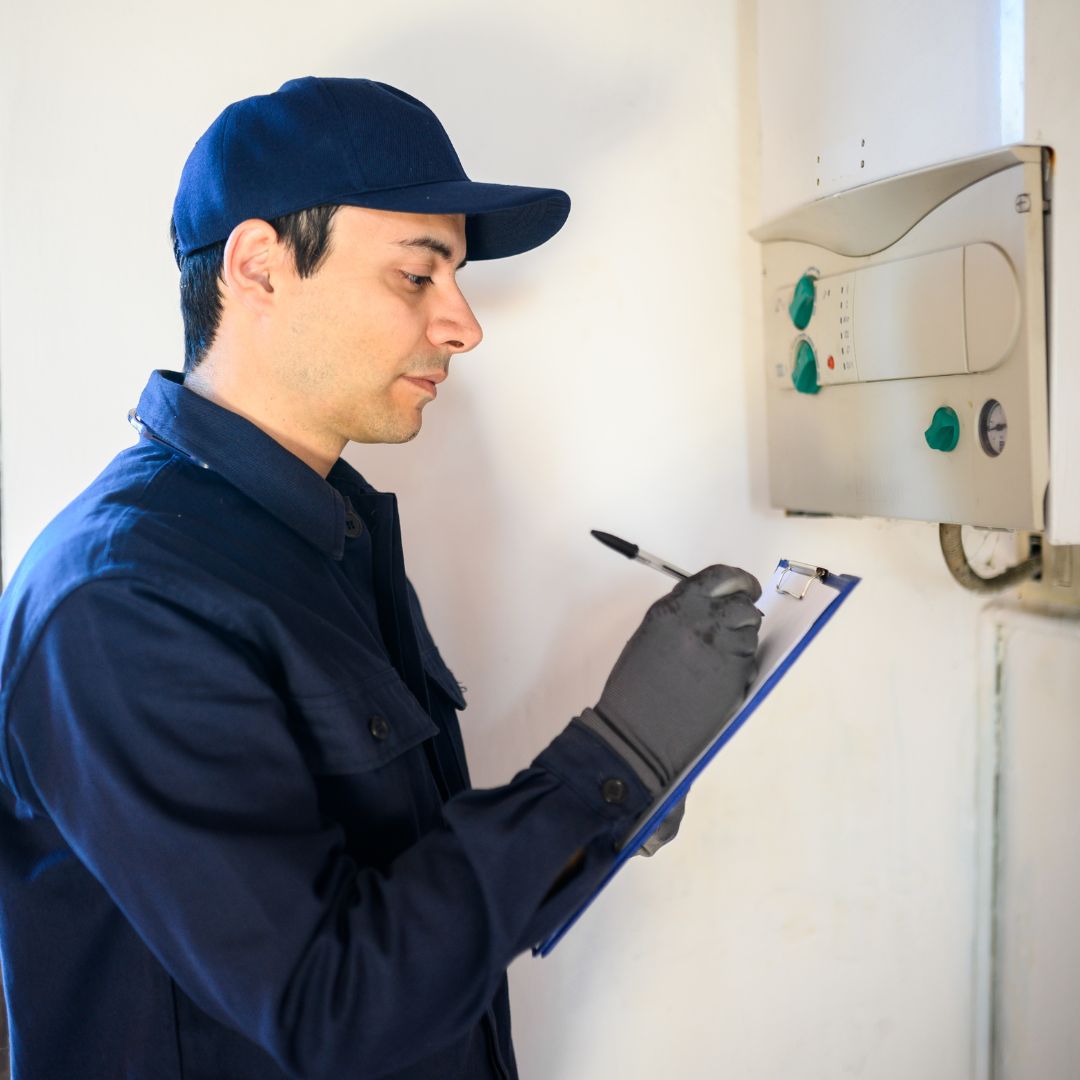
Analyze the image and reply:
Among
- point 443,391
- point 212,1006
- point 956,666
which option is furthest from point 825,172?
point 212,1006

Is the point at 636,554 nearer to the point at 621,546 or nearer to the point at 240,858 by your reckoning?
the point at 621,546

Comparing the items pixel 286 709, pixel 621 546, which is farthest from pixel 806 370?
pixel 286 709

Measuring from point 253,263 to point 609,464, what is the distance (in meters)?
0.59

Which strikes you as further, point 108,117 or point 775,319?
point 775,319

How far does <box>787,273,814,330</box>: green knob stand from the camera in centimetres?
123

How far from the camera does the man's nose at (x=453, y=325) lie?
3.02ft

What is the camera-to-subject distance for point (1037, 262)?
0.95 metres

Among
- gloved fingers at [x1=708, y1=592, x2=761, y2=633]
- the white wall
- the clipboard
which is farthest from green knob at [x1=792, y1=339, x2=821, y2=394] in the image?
gloved fingers at [x1=708, y1=592, x2=761, y2=633]

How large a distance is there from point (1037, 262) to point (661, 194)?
509mm

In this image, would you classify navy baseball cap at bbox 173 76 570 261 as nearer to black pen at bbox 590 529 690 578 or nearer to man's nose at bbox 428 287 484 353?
man's nose at bbox 428 287 484 353

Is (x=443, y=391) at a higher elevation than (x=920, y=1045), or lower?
higher

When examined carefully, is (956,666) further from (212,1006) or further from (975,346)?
(212,1006)

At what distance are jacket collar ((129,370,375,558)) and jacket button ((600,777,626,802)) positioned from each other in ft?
1.00

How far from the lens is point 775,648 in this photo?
0.85m
